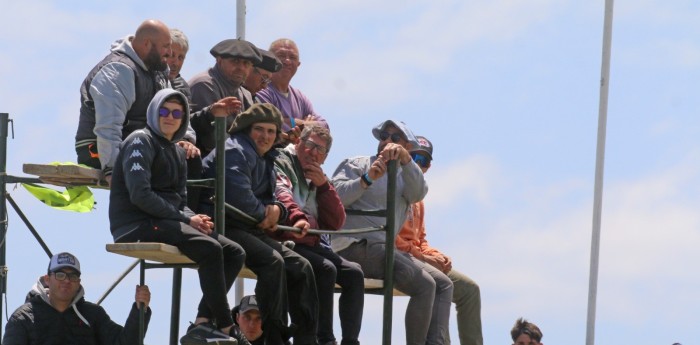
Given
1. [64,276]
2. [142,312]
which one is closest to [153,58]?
[64,276]

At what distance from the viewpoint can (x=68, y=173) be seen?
434 inches

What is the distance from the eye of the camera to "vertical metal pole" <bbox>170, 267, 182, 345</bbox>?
36.6 feet

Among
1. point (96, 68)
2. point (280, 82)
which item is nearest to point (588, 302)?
point (280, 82)

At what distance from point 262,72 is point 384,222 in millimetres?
1390

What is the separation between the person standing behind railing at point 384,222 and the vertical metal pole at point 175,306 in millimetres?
1511

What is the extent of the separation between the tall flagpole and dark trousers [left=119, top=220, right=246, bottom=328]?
675cm

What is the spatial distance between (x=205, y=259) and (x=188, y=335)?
447 mm

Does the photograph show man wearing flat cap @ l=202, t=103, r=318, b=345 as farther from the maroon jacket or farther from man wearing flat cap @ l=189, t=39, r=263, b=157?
man wearing flat cap @ l=189, t=39, r=263, b=157

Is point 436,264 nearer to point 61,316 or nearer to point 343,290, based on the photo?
point 343,290

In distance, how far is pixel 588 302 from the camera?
55.4 ft

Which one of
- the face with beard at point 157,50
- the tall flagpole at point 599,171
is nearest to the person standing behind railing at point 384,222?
the face with beard at point 157,50

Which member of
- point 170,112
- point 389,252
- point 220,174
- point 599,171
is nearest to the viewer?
point 170,112

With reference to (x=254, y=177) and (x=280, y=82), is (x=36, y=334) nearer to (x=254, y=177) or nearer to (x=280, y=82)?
(x=254, y=177)

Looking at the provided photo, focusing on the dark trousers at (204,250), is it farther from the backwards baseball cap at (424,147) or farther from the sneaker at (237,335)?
the backwards baseball cap at (424,147)
